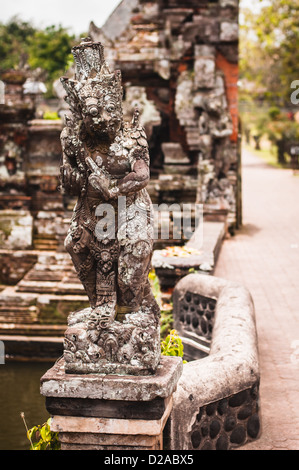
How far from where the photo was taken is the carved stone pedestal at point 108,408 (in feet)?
9.73

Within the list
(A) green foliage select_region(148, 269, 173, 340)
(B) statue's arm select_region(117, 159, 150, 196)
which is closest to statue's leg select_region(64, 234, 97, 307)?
(B) statue's arm select_region(117, 159, 150, 196)

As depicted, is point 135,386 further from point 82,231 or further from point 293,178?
point 293,178

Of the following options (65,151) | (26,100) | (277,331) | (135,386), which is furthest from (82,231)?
(26,100)

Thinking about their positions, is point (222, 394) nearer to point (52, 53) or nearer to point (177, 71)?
point (177, 71)

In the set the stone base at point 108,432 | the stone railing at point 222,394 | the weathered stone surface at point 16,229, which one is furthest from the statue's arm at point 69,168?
the weathered stone surface at point 16,229

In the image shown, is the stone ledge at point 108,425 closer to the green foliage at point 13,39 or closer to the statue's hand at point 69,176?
the statue's hand at point 69,176

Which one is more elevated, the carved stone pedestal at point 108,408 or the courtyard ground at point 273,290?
the carved stone pedestal at point 108,408

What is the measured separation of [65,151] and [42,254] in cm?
815

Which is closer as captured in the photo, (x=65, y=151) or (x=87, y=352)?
(x=87, y=352)

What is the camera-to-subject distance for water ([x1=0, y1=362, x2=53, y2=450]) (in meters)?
7.26

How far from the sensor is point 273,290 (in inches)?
301

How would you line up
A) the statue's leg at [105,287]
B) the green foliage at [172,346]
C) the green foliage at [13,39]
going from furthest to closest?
the green foliage at [13,39], the green foliage at [172,346], the statue's leg at [105,287]

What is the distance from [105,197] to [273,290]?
192 inches

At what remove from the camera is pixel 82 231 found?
10.7 ft
